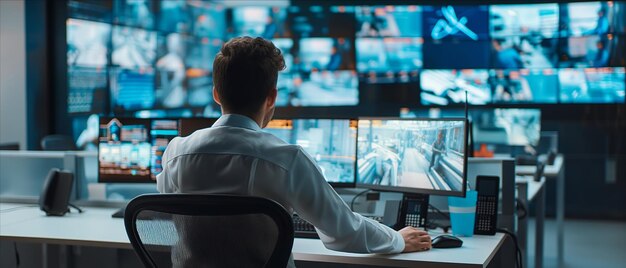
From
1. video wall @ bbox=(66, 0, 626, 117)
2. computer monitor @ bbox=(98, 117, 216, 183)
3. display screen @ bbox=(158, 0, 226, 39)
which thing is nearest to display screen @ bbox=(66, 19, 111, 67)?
video wall @ bbox=(66, 0, 626, 117)

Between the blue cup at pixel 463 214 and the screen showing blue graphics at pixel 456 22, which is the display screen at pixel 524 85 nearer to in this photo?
the screen showing blue graphics at pixel 456 22

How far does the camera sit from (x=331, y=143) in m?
3.35

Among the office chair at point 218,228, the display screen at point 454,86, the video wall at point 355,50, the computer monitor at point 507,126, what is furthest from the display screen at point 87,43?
the office chair at point 218,228

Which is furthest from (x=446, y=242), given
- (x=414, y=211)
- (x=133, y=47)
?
(x=133, y=47)

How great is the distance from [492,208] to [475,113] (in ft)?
15.5

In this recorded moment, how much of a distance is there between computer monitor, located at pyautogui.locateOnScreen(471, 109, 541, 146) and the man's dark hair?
579 cm

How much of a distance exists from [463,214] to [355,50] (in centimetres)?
494

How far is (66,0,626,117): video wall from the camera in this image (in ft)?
24.7

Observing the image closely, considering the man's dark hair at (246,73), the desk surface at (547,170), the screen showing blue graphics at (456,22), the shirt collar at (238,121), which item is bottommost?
the desk surface at (547,170)

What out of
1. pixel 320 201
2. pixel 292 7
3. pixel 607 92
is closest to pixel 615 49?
pixel 607 92

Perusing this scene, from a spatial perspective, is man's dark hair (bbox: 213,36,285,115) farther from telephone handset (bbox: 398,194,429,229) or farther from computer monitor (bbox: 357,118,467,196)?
telephone handset (bbox: 398,194,429,229)

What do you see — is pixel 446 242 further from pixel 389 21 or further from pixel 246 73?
pixel 389 21

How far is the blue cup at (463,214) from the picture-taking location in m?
2.99

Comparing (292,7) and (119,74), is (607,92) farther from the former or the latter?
(119,74)
